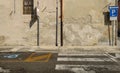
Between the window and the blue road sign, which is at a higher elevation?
the window

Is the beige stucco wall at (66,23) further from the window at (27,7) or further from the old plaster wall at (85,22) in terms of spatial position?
the window at (27,7)

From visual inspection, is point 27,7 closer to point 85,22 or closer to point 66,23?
point 66,23

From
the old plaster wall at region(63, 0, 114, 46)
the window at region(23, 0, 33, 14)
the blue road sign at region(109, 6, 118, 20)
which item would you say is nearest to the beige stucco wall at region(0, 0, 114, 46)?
the old plaster wall at region(63, 0, 114, 46)

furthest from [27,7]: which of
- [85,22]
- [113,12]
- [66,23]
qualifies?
[113,12]

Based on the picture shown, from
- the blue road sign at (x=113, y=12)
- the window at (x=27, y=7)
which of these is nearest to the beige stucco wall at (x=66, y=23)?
the window at (x=27, y=7)

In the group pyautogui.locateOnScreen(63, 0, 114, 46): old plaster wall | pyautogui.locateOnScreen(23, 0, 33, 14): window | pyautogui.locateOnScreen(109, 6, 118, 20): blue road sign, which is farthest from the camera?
pyautogui.locateOnScreen(23, 0, 33, 14): window

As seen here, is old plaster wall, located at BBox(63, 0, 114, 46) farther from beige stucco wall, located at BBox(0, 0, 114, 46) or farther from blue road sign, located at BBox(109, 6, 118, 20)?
blue road sign, located at BBox(109, 6, 118, 20)

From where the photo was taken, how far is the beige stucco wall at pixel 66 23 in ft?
66.3

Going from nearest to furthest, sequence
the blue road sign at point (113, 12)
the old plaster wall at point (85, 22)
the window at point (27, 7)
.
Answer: the blue road sign at point (113, 12) < the old plaster wall at point (85, 22) < the window at point (27, 7)

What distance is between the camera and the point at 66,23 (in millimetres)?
20281

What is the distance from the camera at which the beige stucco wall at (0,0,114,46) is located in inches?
795

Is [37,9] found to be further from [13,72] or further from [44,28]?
[13,72]

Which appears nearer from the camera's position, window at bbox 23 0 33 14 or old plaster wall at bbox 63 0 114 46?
old plaster wall at bbox 63 0 114 46

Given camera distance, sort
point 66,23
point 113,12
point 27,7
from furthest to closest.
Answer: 1. point 27,7
2. point 66,23
3. point 113,12
